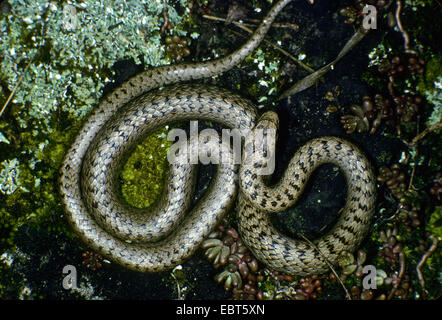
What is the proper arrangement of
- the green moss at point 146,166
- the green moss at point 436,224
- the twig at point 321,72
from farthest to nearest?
1. the green moss at point 146,166
2. the twig at point 321,72
3. the green moss at point 436,224

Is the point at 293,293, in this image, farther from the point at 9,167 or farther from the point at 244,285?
the point at 9,167

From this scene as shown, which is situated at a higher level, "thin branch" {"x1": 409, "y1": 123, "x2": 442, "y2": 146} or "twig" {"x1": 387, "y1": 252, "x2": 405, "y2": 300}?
"thin branch" {"x1": 409, "y1": 123, "x2": 442, "y2": 146}

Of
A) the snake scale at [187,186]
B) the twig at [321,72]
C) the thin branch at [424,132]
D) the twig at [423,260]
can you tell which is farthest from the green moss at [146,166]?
the twig at [423,260]

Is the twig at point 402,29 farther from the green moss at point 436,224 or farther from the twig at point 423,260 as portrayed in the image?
the twig at point 423,260

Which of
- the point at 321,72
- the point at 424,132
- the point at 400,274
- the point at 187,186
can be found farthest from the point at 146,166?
the point at 424,132

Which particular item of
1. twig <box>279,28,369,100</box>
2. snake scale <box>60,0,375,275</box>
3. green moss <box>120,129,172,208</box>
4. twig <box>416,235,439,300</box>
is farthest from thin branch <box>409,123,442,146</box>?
green moss <box>120,129,172,208</box>

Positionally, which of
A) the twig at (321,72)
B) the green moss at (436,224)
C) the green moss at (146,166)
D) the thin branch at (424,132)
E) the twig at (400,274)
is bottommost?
→ the twig at (400,274)

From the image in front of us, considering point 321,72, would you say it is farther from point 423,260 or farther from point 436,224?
point 423,260

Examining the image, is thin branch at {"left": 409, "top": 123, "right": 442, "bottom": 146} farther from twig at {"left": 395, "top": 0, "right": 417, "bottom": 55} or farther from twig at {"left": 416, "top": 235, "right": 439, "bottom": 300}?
twig at {"left": 416, "top": 235, "right": 439, "bottom": 300}
